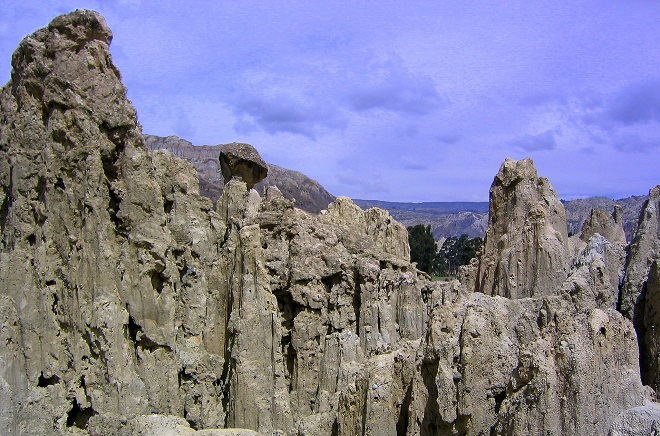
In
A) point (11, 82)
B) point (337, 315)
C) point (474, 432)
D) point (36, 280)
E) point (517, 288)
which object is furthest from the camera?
point (517, 288)

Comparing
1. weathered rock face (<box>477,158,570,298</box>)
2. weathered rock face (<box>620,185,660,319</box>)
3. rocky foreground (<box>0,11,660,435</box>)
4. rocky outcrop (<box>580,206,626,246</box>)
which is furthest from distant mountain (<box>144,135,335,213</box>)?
weathered rock face (<box>620,185,660,319</box>)

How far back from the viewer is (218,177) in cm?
6906

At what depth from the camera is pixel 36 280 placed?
40.3 ft

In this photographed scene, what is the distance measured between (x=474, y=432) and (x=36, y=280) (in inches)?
307

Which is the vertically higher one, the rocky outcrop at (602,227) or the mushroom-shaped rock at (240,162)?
the mushroom-shaped rock at (240,162)

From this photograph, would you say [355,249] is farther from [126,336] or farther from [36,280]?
[36,280]

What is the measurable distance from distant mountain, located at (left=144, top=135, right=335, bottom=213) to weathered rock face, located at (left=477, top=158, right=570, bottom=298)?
120 feet

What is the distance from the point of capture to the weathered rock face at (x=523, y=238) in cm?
1912

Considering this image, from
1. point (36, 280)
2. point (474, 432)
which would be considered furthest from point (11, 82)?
point (474, 432)

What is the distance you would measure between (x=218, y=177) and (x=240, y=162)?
50.4 metres

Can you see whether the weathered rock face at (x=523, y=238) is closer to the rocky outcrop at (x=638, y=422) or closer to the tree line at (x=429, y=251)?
the rocky outcrop at (x=638, y=422)

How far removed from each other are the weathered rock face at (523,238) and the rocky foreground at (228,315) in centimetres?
268

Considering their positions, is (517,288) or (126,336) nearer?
(126,336)

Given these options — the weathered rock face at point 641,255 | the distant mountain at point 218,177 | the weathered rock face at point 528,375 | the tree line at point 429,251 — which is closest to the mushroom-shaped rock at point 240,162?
the weathered rock face at point 528,375
